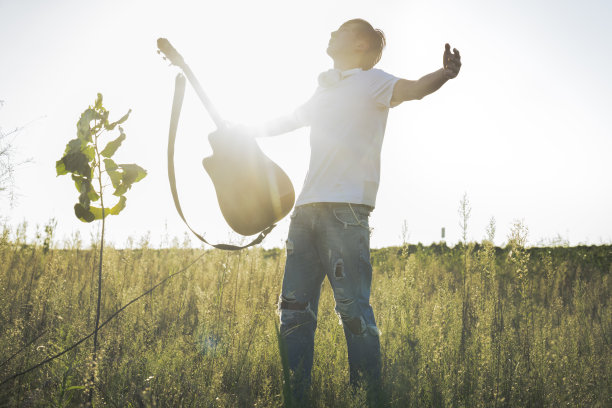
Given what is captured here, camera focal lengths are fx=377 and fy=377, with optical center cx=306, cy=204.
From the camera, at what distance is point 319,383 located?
90.2 inches

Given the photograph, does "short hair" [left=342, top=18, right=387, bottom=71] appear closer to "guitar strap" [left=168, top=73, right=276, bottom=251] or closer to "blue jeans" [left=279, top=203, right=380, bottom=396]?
"blue jeans" [left=279, top=203, right=380, bottom=396]

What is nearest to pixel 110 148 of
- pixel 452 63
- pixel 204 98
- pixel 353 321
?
pixel 204 98

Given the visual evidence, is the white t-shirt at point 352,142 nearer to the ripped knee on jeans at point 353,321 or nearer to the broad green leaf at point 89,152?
the ripped knee on jeans at point 353,321

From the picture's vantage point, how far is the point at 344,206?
6.68 ft

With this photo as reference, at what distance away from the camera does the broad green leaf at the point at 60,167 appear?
1.56 m

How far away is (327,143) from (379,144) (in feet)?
0.98

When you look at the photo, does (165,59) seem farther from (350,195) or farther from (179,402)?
(179,402)

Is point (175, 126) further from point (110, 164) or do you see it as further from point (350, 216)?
point (350, 216)

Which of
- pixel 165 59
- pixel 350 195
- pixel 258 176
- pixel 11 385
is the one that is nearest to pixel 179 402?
pixel 11 385

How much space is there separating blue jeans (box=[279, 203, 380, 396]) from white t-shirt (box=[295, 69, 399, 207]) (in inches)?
3.3

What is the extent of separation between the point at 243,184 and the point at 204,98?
479 mm

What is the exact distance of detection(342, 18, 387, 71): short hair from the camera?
229 cm

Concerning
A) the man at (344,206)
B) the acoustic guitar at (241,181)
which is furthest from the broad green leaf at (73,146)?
the man at (344,206)

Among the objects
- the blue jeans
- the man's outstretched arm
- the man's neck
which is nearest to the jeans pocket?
the blue jeans
